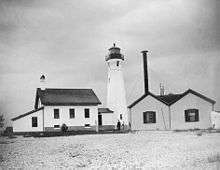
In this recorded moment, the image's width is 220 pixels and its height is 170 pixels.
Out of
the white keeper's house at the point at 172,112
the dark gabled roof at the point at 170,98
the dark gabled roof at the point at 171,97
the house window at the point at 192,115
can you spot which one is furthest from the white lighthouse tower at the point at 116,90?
the house window at the point at 192,115

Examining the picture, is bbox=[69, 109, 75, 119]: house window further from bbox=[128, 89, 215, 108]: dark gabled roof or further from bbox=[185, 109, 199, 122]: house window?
bbox=[185, 109, 199, 122]: house window

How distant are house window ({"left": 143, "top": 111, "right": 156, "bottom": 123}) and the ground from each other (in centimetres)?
592

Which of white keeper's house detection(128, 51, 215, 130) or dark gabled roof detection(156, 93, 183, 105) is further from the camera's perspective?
dark gabled roof detection(156, 93, 183, 105)

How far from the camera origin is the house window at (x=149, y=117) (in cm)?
1739

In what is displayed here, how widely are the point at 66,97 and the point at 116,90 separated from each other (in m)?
3.40

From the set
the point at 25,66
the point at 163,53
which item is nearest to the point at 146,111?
the point at 163,53

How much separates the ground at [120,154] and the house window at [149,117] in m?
5.92

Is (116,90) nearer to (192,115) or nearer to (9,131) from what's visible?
(9,131)

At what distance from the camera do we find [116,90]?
23.8 meters

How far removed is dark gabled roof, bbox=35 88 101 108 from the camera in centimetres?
2144

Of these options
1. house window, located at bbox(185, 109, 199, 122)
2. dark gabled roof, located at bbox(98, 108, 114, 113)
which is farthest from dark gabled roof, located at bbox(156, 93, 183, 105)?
dark gabled roof, located at bbox(98, 108, 114, 113)

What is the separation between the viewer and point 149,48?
12.9 meters

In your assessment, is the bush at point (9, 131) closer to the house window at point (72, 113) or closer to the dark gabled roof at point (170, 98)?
the house window at point (72, 113)

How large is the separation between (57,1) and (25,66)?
6.94ft
